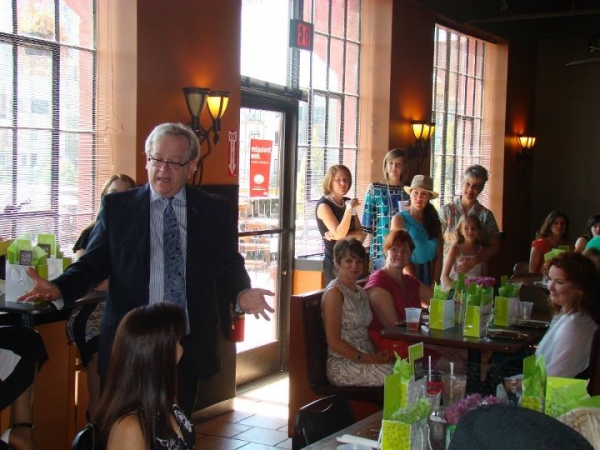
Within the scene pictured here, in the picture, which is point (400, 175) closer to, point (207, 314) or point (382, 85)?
point (382, 85)

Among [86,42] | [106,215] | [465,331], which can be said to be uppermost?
[86,42]

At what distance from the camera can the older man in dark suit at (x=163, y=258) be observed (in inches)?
114

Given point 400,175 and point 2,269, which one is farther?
point 400,175

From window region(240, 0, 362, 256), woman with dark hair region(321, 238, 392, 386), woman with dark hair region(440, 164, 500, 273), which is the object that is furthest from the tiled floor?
woman with dark hair region(440, 164, 500, 273)

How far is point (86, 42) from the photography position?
499cm

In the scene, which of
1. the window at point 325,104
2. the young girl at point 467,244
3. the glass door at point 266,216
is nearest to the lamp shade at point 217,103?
the glass door at point 266,216

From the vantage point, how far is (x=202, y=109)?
17.8ft

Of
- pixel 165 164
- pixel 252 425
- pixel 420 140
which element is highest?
pixel 420 140

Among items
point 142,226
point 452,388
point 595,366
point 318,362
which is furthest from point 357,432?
point 318,362

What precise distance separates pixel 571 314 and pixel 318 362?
1401 millimetres

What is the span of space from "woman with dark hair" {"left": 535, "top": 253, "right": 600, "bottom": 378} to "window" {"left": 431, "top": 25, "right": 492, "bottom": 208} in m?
5.58

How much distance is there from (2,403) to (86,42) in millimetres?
2902

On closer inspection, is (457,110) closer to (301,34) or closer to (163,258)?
(301,34)

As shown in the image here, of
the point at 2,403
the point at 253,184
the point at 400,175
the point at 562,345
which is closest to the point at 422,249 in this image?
the point at 400,175
